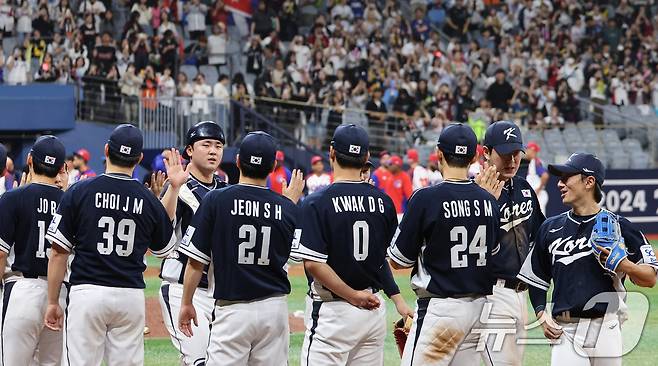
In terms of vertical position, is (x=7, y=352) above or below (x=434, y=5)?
below

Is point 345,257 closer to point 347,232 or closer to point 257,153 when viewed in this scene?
point 347,232

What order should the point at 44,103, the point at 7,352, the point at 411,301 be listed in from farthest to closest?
the point at 44,103 < the point at 411,301 < the point at 7,352

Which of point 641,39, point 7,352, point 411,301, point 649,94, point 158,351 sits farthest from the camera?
point 641,39

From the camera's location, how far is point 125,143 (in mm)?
7332

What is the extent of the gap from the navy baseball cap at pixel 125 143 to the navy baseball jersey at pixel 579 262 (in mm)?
2677

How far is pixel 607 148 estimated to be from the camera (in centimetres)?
2614

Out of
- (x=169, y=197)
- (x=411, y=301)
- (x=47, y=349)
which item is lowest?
(x=411, y=301)

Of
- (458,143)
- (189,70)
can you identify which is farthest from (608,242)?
(189,70)

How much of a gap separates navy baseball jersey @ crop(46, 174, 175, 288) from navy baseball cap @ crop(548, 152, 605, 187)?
260 cm

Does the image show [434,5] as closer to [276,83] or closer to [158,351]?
[276,83]

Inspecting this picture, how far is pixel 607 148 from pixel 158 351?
1711 centimetres

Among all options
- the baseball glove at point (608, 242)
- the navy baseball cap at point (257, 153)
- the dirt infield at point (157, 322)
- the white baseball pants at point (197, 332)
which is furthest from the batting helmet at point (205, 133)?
the dirt infield at point (157, 322)

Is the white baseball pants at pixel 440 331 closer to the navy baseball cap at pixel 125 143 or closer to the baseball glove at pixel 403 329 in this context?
the baseball glove at pixel 403 329

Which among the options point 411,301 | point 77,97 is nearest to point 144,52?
point 77,97
